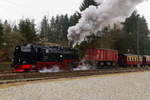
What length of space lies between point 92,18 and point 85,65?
681 cm

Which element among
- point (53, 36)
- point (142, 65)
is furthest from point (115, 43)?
point (53, 36)

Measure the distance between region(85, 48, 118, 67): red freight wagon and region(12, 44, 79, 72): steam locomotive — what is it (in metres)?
6.41

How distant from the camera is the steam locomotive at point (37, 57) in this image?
23.9 meters

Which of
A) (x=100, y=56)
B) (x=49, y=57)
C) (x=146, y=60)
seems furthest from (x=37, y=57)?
(x=146, y=60)

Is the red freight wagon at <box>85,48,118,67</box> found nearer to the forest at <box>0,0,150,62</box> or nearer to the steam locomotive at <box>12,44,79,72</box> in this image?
the forest at <box>0,0,150,62</box>

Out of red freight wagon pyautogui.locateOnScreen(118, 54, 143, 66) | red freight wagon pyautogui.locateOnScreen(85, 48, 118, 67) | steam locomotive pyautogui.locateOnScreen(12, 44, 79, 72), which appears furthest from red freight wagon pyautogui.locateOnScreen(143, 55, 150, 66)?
steam locomotive pyautogui.locateOnScreen(12, 44, 79, 72)

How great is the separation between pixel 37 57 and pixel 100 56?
1163cm

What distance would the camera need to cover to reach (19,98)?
33.8 feet

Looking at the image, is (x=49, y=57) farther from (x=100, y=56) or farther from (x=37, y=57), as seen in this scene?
(x=100, y=56)

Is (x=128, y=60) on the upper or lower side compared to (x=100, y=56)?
lower

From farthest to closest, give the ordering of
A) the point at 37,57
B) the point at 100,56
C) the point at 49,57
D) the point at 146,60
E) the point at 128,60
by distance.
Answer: the point at 146,60 → the point at 128,60 → the point at 100,56 → the point at 49,57 → the point at 37,57

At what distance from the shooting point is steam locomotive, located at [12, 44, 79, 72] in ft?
78.4

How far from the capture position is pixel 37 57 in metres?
24.6

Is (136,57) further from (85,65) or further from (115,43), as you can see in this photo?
(115,43)
